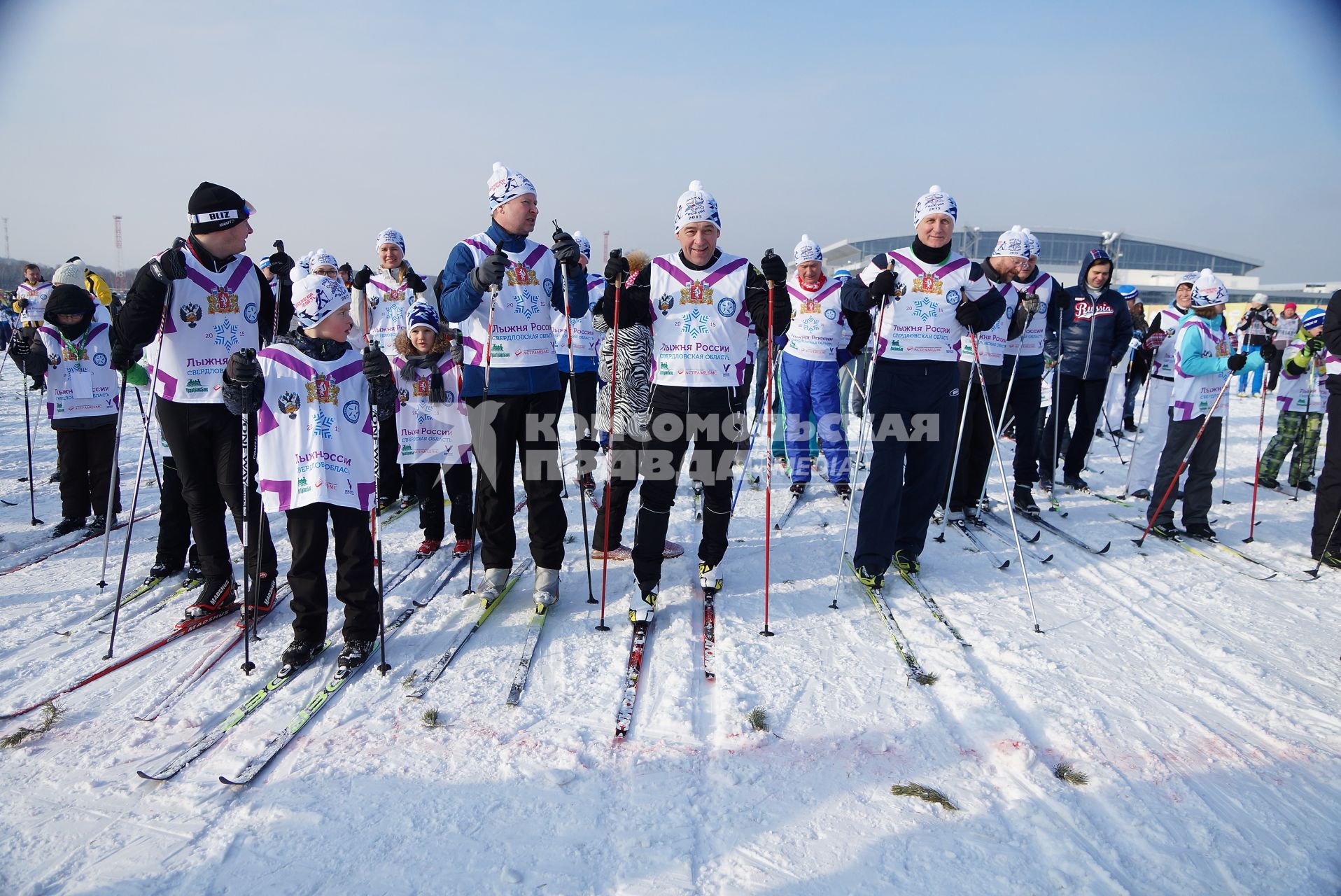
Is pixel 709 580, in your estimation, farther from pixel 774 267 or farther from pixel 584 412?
pixel 584 412

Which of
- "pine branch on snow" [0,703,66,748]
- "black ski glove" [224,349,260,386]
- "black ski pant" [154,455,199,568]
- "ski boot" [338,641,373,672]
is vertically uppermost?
"black ski glove" [224,349,260,386]

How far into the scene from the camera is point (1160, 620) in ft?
13.8

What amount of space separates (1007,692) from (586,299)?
3.22 m

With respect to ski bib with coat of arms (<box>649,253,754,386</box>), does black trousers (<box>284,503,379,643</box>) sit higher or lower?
lower

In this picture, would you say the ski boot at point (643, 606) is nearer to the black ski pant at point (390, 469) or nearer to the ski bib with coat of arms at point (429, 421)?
the ski bib with coat of arms at point (429, 421)

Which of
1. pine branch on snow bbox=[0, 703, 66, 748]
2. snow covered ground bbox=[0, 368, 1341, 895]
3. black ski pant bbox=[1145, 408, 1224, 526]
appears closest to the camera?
snow covered ground bbox=[0, 368, 1341, 895]

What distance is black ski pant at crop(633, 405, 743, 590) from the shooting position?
3941 millimetres

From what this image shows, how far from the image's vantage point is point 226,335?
389 cm

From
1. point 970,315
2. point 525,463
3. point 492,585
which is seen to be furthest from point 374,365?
point 970,315

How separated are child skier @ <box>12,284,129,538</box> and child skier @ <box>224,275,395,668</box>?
3.27 m

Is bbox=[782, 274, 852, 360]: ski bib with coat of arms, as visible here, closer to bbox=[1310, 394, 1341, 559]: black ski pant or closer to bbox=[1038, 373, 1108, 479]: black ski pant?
bbox=[1038, 373, 1108, 479]: black ski pant

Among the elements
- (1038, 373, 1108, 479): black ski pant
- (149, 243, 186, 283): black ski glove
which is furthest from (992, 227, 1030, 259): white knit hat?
(149, 243, 186, 283): black ski glove

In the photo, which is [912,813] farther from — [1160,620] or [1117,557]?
[1117,557]

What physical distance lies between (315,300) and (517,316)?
3.52ft
